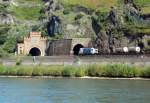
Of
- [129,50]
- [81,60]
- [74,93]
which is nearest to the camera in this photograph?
[74,93]

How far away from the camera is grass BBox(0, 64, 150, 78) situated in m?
97.7

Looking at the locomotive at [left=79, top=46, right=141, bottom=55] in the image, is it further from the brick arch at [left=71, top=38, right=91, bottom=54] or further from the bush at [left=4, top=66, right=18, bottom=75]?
the bush at [left=4, top=66, right=18, bottom=75]

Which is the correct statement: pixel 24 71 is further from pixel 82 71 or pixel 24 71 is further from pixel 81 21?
pixel 81 21

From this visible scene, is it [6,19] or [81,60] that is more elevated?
[6,19]

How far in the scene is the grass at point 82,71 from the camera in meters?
97.7

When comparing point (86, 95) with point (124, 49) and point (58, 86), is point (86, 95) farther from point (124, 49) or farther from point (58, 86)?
point (124, 49)

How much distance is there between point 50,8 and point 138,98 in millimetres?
91648

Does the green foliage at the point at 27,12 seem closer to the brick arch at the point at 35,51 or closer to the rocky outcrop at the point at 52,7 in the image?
the rocky outcrop at the point at 52,7

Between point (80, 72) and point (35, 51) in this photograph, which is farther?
point (35, 51)

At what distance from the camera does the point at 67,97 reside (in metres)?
64.9

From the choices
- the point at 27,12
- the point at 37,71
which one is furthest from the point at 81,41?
the point at 27,12

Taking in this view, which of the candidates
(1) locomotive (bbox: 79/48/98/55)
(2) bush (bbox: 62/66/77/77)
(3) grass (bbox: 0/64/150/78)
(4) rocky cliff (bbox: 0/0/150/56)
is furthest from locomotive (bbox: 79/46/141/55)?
(2) bush (bbox: 62/66/77/77)

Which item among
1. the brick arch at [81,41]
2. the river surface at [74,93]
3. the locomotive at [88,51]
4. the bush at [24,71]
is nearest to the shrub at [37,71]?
the bush at [24,71]

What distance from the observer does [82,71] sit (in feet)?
337
